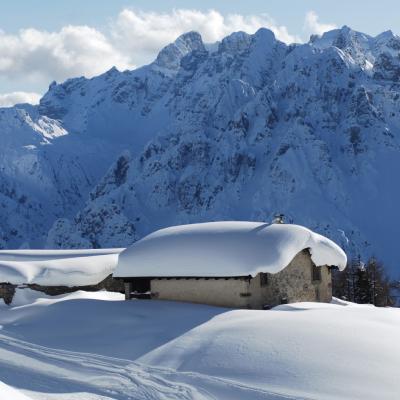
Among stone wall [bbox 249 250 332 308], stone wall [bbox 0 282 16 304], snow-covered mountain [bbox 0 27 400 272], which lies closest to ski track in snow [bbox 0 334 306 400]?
stone wall [bbox 249 250 332 308]

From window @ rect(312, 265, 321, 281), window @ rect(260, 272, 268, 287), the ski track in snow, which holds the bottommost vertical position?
the ski track in snow

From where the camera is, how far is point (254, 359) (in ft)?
52.6

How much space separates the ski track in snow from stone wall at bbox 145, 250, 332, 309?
7.30m

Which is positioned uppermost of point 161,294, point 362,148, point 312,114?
point 312,114

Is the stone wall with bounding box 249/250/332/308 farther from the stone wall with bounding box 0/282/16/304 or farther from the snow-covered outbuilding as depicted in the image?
the stone wall with bounding box 0/282/16/304

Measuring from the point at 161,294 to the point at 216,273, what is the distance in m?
3.05

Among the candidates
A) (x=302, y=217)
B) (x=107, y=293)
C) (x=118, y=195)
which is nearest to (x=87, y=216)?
(x=118, y=195)

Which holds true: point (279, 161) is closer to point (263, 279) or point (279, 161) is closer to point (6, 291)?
point (6, 291)

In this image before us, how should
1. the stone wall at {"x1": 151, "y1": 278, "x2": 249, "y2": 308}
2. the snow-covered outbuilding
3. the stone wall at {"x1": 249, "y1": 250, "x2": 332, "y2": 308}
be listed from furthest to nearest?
the stone wall at {"x1": 249, "y1": 250, "x2": 332, "y2": 308} < the snow-covered outbuilding < the stone wall at {"x1": 151, "y1": 278, "x2": 249, "y2": 308}

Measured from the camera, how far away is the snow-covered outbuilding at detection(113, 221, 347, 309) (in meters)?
24.1

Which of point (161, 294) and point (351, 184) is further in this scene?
point (351, 184)

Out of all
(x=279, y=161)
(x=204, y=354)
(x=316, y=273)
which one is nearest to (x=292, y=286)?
(x=316, y=273)

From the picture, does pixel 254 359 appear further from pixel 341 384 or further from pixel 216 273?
pixel 216 273

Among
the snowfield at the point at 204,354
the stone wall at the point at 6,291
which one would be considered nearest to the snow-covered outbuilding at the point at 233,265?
the snowfield at the point at 204,354
